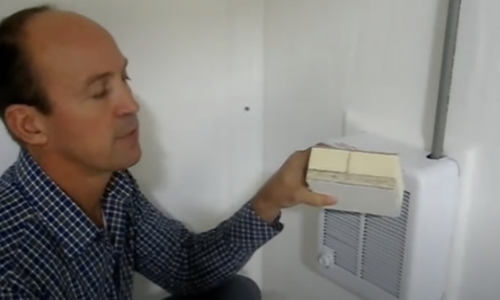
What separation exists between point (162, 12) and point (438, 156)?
62 cm

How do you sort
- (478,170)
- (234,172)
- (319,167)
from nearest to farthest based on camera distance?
(319,167) < (478,170) < (234,172)

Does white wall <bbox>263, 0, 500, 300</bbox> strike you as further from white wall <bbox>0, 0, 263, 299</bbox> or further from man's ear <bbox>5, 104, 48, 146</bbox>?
man's ear <bbox>5, 104, 48, 146</bbox>

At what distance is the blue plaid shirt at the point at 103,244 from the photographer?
1.03 m

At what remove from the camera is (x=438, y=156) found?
3.90ft

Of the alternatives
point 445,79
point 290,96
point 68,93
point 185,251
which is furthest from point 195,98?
point 445,79

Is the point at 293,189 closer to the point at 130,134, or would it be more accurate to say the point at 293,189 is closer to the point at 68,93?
the point at 130,134

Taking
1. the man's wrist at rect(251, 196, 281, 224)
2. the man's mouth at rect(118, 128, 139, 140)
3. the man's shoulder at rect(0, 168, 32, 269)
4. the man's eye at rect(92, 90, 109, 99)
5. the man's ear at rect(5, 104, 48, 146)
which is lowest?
the man's wrist at rect(251, 196, 281, 224)

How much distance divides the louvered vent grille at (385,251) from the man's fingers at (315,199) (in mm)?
152

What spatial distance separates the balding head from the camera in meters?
1.04

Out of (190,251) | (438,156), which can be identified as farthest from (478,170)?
(190,251)

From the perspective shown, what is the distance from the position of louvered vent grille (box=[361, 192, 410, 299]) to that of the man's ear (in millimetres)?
589

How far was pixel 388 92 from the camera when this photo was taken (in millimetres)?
1279

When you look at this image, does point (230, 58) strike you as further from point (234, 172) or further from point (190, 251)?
point (190, 251)

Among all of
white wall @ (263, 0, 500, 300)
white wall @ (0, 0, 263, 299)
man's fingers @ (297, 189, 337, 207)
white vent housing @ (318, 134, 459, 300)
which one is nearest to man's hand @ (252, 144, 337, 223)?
man's fingers @ (297, 189, 337, 207)
